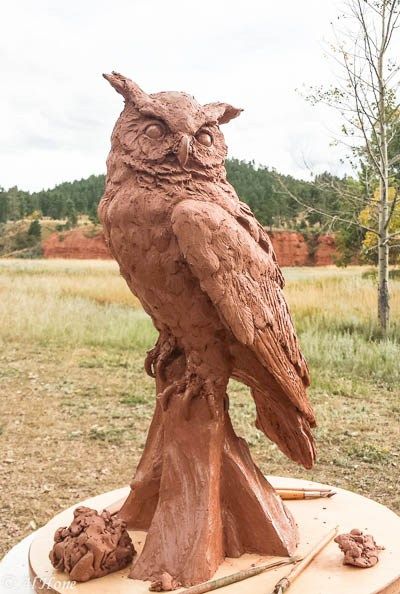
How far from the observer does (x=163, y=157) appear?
6.90ft

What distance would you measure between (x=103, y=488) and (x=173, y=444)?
254cm

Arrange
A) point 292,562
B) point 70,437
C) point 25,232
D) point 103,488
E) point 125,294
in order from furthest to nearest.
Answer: point 25,232
point 125,294
point 70,437
point 103,488
point 292,562

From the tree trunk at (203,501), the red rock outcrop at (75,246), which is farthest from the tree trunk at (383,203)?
the red rock outcrop at (75,246)

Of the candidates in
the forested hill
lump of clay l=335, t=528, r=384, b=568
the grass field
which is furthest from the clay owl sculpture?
the forested hill

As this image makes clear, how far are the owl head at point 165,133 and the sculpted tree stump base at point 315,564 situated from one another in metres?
1.35

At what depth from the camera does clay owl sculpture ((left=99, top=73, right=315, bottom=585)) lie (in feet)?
6.82

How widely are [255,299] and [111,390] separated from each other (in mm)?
4647

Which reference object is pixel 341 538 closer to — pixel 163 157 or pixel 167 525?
pixel 167 525

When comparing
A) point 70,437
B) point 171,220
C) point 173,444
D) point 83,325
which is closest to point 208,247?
point 171,220

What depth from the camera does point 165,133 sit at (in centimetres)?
212

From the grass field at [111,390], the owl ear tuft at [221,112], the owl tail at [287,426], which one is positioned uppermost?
the owl ear tuft at [221,112]

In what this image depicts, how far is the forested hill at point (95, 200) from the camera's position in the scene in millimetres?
13539

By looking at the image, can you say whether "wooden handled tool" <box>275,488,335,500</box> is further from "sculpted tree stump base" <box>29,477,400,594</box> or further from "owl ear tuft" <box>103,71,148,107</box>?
"owl ear tuft" <box>103,71,148,107</box>

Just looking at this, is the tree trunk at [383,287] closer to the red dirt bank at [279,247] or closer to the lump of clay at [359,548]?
the lump of clay at [359,548]
